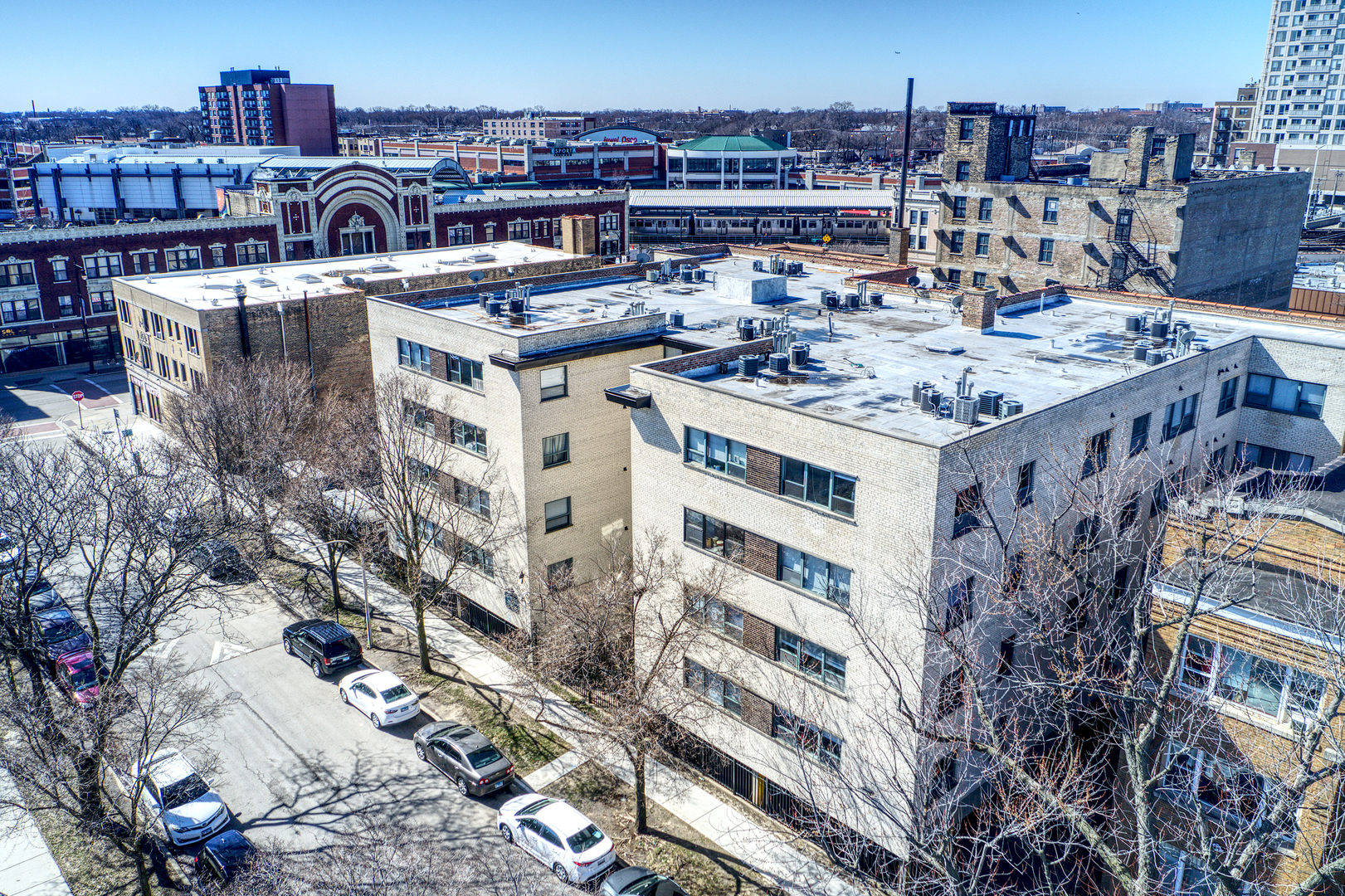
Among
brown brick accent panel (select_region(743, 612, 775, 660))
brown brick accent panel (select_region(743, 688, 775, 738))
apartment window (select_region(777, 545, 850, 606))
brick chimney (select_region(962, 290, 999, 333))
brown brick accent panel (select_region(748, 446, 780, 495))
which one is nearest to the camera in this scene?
apartment window (select_region(777, 545, 850, 606))

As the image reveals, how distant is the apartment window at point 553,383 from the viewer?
33.2 metres

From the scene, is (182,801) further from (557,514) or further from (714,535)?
(714,535)

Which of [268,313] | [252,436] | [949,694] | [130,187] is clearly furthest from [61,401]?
[949,694]

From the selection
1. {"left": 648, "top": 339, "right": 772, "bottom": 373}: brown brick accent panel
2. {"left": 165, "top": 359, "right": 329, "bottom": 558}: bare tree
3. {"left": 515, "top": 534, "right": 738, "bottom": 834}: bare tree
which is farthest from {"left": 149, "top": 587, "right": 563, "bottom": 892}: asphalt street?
{"left": 648, "top": 339, "right": 772, "bottom": 373}: brown brick accent panel

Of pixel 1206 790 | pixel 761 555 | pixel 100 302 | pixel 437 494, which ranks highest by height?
pixel 100 302

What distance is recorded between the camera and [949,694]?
2408 cm

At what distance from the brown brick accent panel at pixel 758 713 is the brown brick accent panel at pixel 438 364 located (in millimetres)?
17516

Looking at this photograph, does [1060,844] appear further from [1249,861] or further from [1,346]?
[1,346]

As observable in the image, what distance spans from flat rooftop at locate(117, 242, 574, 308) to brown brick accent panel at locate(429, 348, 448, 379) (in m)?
19.2

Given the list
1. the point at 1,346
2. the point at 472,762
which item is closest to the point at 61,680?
the point at 472,762

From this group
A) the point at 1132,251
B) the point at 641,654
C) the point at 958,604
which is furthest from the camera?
the point at 1132,251

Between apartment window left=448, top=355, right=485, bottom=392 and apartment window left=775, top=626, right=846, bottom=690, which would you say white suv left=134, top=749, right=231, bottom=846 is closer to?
apartment window left=448, top=355, right=485, bottom=392

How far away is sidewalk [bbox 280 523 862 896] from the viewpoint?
25.6m

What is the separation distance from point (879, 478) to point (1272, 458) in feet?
69.0
